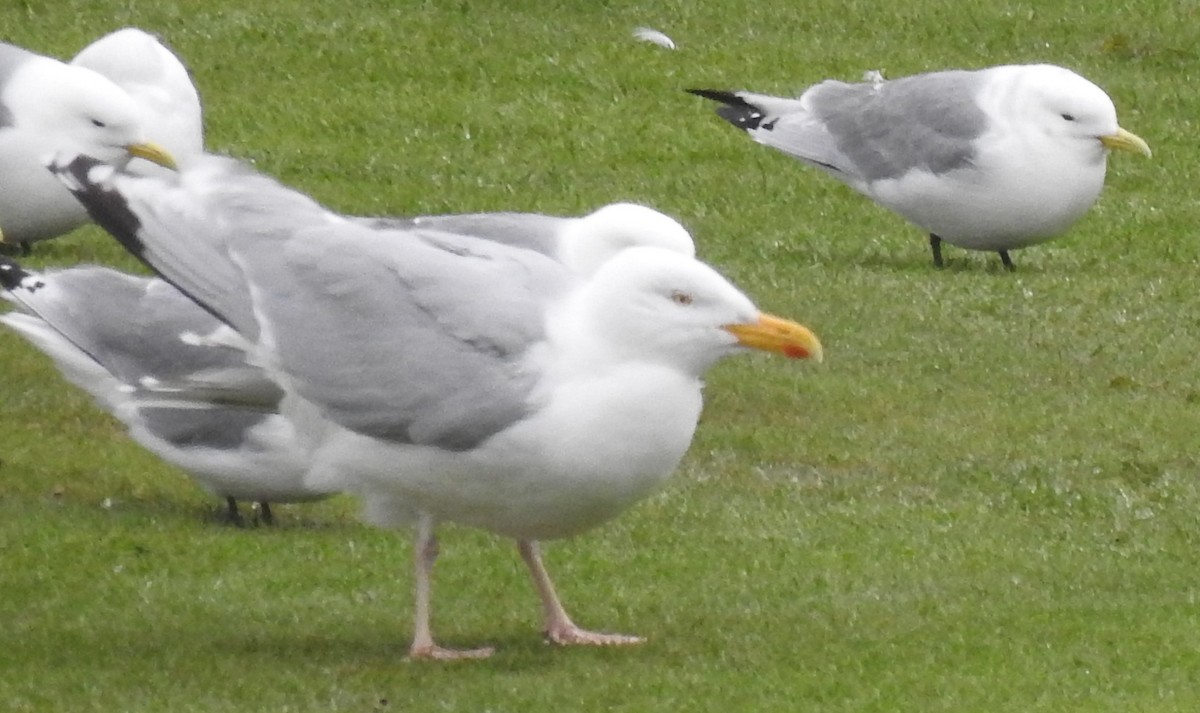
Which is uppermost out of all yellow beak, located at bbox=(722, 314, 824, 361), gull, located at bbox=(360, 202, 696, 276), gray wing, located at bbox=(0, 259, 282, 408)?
yellow beak, located at bbox=(722, 314, 824, 361)

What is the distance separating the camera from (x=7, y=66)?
1260cm

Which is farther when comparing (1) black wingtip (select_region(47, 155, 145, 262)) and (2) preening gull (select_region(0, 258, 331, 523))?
(2) preening gull (select_region(0, 258, 331, 523))

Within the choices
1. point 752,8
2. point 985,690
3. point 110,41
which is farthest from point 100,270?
point 752,8

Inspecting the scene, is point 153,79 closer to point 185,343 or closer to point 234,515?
point 234,515

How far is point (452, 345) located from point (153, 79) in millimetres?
7935

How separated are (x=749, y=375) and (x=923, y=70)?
864 cm

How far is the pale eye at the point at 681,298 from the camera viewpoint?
646 cm

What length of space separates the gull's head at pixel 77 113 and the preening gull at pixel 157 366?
2.87 metres

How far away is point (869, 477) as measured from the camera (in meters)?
9.72

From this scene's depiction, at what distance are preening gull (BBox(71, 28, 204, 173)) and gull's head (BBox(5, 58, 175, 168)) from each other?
50.2 inches

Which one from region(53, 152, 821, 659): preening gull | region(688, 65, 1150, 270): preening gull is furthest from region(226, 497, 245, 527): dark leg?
region(688, 65, 1150, 270): preening gull

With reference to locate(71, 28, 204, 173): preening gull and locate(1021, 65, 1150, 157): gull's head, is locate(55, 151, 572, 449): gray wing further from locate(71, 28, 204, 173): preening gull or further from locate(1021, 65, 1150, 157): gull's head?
locate(1021, 65, 1150, 157): gull's head

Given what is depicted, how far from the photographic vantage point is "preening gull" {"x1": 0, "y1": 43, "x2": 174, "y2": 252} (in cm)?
1200

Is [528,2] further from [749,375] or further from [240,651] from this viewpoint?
[240,651]
